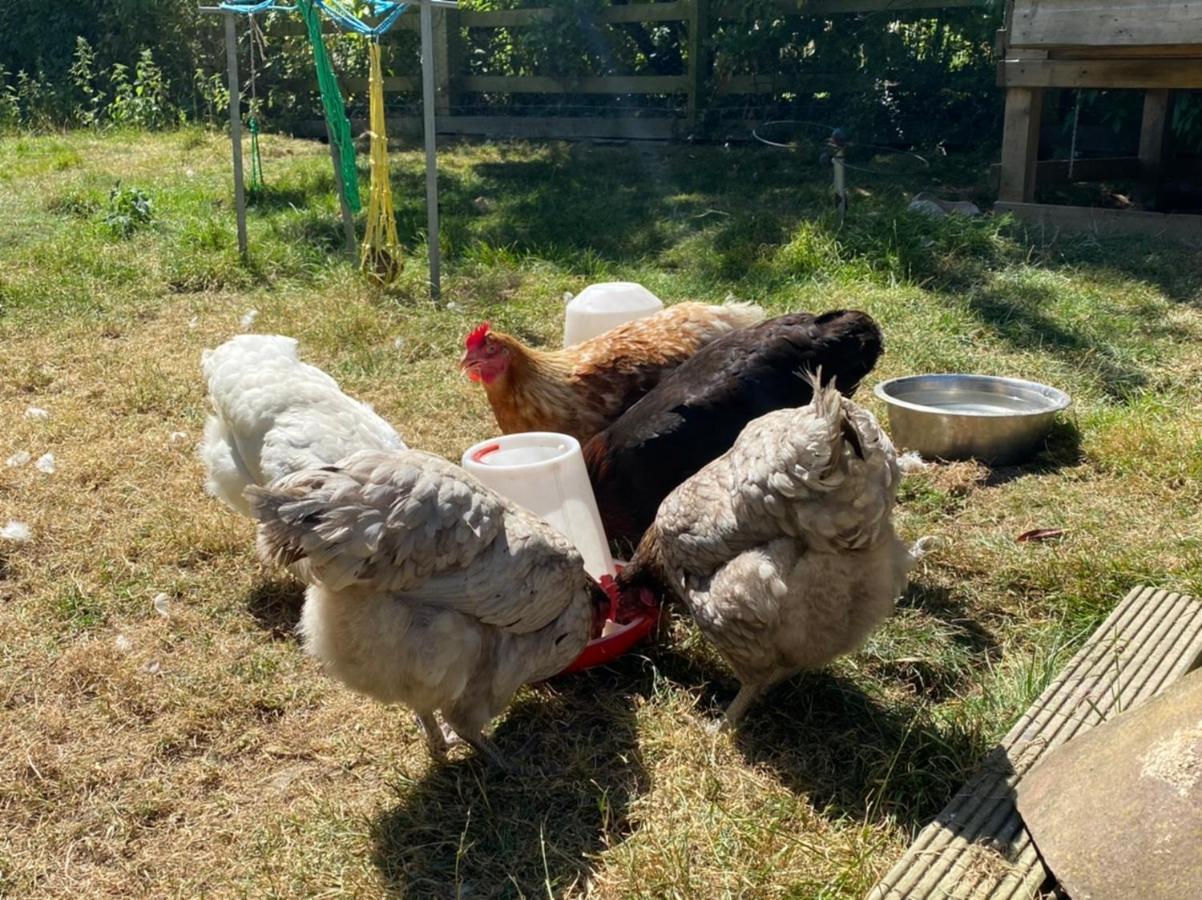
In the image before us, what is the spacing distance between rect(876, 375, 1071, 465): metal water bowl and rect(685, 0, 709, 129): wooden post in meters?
7.12

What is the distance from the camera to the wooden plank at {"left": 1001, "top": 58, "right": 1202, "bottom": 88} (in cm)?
722

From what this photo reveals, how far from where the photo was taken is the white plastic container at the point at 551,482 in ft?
11.6

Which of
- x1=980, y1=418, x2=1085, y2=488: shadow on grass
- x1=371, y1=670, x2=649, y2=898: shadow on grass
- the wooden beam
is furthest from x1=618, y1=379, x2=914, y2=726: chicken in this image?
the wooden beam

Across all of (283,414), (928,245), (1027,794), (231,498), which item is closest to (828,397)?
(1027,794)

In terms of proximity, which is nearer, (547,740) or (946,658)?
(547,740)

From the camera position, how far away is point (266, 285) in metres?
7.20

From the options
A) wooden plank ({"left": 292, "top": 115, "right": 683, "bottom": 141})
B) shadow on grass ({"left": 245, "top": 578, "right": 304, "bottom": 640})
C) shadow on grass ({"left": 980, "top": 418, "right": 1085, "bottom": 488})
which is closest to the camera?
shadow on grass ({"left": 245, "top": 578, "right": 304, "bottom": 640})

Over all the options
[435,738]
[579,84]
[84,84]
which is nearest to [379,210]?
[435,738]

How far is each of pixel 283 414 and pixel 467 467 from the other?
644 mm

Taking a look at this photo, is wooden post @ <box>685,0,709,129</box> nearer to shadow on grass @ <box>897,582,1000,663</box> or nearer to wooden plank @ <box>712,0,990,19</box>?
wooden plank @ <box>712,0,990,19</box>

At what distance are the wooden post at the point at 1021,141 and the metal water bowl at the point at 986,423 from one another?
3.59 metres

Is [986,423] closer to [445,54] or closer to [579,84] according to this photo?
[579,84]

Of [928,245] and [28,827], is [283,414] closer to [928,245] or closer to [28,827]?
[28,827]

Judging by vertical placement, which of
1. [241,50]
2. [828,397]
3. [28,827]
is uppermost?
[241,50]
